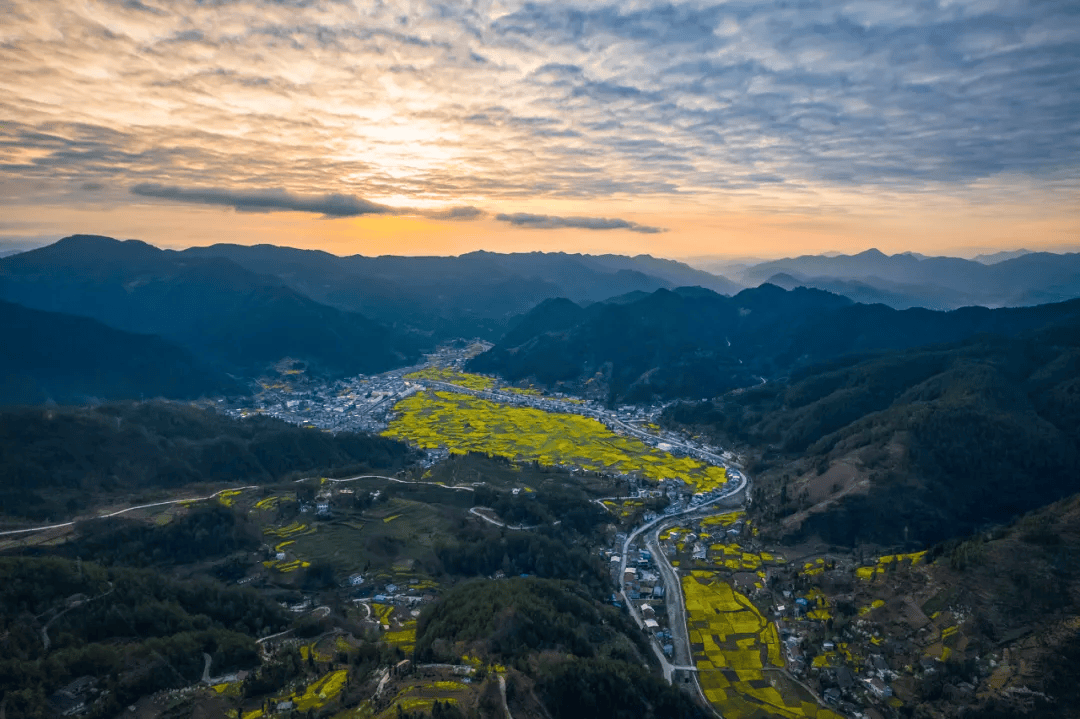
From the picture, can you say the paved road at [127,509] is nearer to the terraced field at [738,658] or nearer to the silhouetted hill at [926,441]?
the terraced field at [738,658]

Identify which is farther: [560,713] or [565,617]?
[565,617]

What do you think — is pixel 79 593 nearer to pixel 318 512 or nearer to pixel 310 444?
pixel 318 512

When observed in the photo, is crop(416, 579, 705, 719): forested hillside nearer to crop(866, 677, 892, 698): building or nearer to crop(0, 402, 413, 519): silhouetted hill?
crop(866, 677, 892, 698): building

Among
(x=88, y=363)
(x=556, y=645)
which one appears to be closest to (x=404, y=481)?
(x=556, y=645)

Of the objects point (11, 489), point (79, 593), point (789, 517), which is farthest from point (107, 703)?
point (789, 517)

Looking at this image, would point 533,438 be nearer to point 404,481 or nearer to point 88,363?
point 404,481

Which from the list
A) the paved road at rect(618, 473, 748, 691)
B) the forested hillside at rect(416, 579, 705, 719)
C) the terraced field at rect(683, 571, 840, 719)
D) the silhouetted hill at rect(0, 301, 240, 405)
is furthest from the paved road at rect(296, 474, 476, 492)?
the silhouetted hill at rect(0, 301, 240, 405)

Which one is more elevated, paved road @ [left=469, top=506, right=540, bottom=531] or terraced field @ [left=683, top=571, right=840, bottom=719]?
paved road @ [left=469, top=506, right=540, bottom=531]
